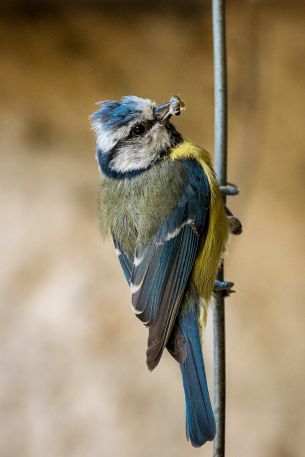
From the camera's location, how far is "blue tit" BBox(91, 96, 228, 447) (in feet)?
4.50

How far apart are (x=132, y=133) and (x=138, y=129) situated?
2cm

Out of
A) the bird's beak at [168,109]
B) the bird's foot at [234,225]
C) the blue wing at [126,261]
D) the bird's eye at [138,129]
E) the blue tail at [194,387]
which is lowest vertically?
the blue tail at [194,387]

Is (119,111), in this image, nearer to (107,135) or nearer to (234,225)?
(107,135)

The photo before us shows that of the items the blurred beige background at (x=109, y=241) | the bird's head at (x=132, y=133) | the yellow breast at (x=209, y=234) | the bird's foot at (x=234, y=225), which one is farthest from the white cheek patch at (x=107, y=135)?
the blurred beige background at (x=109, y=241)

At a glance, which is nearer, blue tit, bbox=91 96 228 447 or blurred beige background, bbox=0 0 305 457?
blue tit, bbox=91 96 228 447

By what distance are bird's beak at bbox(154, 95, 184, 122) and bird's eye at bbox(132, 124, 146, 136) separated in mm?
39

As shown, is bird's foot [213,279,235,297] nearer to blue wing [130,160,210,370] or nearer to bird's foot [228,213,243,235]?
blue wing [130,160,210,370]

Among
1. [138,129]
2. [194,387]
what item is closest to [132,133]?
[138,129]

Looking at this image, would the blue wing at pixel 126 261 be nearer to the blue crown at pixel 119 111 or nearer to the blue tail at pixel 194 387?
the blue tail at pixel 194 387

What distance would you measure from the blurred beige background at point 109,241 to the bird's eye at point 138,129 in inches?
24.2

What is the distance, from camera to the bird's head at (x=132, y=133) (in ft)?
4.99

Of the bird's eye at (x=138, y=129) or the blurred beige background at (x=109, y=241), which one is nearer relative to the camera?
the bird's eye at (x=138, y=129)

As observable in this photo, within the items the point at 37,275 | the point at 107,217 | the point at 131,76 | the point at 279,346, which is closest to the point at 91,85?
the point at 131,76

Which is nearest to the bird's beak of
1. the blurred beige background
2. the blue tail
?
the blue tail
